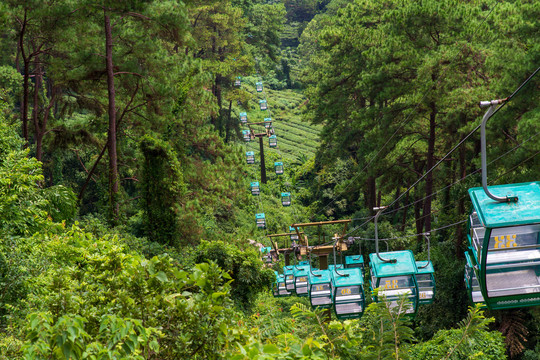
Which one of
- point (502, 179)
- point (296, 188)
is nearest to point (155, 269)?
point (502, 179)

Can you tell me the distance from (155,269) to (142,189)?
1396 centimetres

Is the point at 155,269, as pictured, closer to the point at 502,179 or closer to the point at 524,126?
the point at 524,126

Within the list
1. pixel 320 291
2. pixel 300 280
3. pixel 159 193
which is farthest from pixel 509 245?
pixel 300 280

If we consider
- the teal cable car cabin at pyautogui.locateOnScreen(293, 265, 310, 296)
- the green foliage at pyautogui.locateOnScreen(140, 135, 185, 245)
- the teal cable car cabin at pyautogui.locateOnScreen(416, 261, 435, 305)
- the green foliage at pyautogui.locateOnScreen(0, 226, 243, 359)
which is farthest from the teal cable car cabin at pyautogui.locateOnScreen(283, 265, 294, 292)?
the green foliage at pyautogui.locateOnScreen(0, 226, 243, 359)

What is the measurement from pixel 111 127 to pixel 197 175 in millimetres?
5859

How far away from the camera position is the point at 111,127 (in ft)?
56.1

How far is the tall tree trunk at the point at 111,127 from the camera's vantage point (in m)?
16.8

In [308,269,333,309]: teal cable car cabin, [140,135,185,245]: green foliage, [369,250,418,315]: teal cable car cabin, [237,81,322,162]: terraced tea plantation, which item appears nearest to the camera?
[369,250,418,315]: teal cable car cabin

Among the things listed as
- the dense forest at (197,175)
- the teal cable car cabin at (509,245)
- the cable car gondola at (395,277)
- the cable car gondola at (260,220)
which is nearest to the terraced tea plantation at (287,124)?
the dense forest at (197,175)

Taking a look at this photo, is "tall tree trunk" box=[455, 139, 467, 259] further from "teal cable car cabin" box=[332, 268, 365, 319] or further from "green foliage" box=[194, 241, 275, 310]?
"green foliage" box=[194, 241, 275, 310]

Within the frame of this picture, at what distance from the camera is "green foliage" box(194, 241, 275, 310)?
15234 mm

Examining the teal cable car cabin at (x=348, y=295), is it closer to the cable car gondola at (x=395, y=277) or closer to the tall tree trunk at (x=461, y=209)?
the cable car gondola at (x=395, y=277)

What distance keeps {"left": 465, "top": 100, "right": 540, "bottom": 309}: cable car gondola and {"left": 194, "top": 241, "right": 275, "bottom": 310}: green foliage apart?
8.12m

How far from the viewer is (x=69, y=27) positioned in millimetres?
16562
